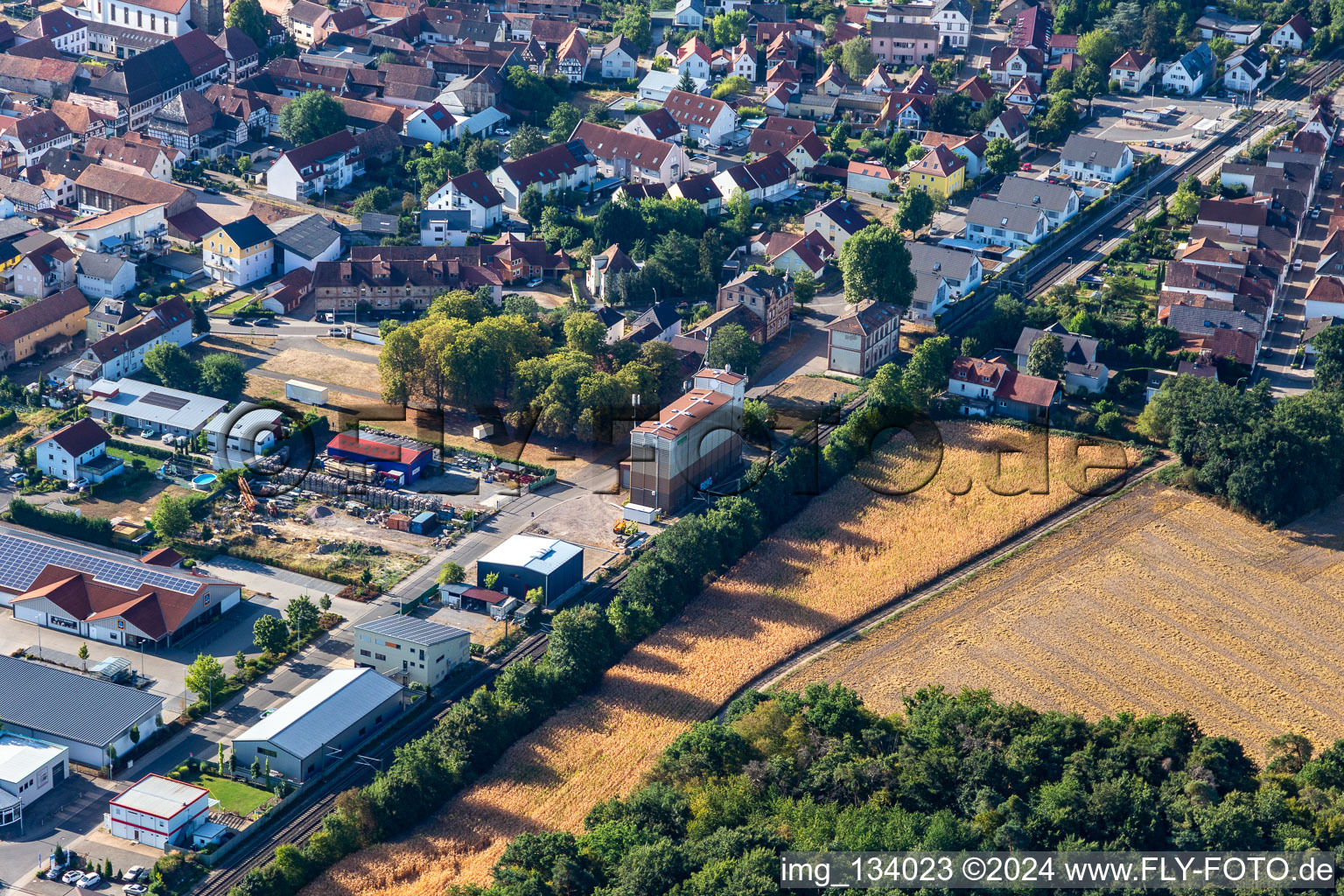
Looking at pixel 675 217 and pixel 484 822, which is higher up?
pixel 675 217

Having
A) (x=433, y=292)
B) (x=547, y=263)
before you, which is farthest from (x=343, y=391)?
(x=547, y=263)

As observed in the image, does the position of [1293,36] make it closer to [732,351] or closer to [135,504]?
[732,351]

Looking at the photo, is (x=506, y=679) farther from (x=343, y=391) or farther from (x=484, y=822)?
(x=343, y=391)

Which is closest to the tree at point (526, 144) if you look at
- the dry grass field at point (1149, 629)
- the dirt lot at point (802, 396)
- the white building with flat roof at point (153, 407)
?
the dirt lot at point (802, 396)

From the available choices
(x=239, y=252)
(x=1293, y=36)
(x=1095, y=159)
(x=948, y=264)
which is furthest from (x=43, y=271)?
(x=1293, y=36)

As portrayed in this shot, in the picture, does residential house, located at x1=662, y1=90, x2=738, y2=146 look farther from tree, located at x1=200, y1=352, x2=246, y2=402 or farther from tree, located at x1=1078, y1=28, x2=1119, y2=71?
tree, located at x1=200, y1=352, x2=246, y2=402
